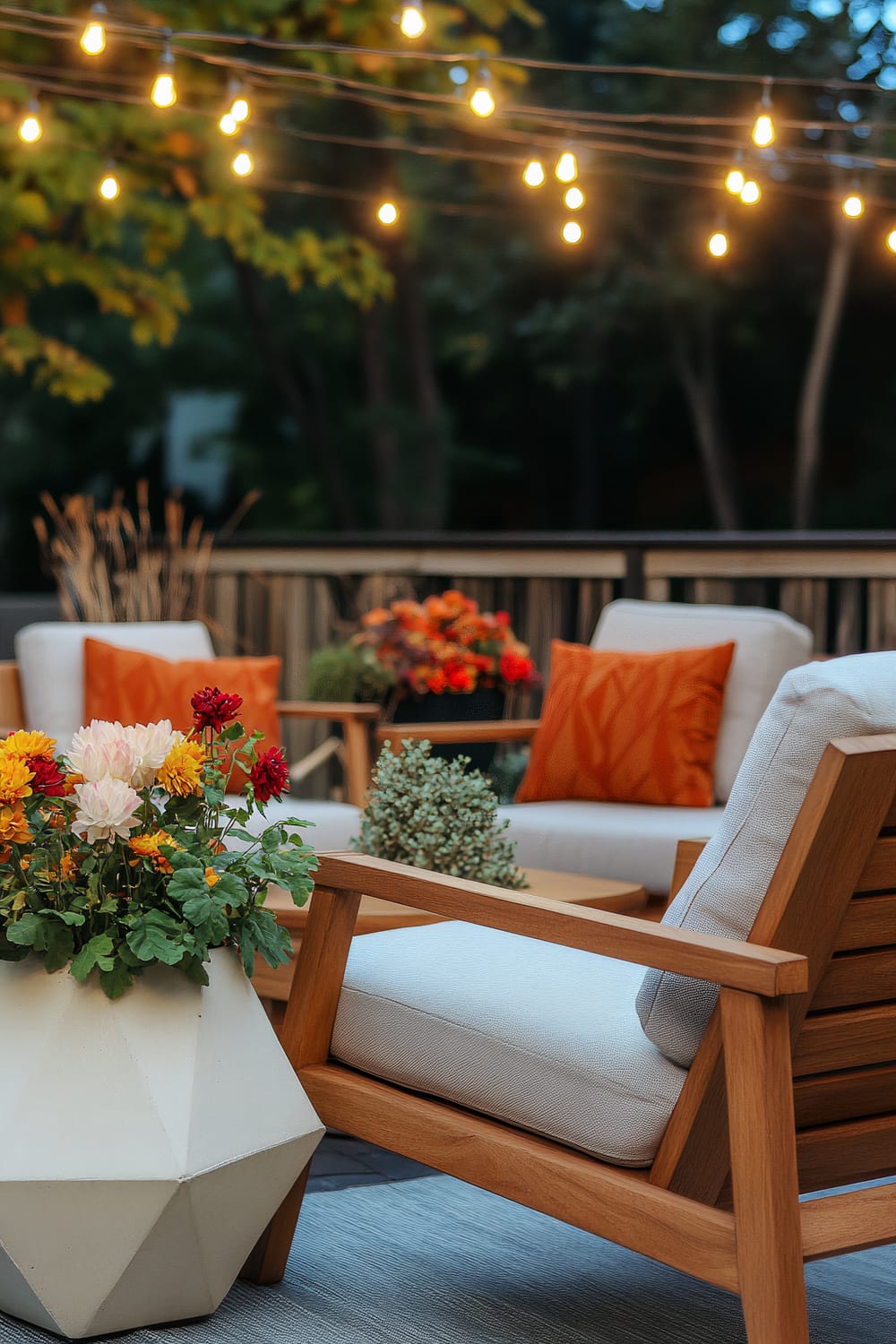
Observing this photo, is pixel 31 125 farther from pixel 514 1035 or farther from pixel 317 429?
pixel 317 429

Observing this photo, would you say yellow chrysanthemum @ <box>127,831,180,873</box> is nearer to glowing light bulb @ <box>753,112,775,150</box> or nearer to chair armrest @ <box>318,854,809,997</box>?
chair armrest @ <box>318,854,809,997</box>

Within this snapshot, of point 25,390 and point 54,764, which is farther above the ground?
point 25,390

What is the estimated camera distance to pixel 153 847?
1.89 m

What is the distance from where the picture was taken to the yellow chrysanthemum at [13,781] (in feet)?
6.17

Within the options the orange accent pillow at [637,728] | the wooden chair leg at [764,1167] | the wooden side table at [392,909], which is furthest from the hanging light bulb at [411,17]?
the wooden chair leg at [764,1167]

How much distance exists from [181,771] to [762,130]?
9.01 feet

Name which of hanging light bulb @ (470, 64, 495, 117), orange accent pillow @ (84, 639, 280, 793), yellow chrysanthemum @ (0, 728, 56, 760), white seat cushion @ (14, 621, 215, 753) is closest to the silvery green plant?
yellow chrysanthemum @ (0, 728, 56, 760)

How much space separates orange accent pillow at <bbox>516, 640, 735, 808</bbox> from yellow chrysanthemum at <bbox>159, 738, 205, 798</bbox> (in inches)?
79.9

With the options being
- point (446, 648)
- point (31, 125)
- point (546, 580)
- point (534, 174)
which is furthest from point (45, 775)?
point (546, 580)

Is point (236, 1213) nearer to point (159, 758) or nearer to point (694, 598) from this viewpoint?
point (159, 758)

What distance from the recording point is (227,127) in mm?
4148

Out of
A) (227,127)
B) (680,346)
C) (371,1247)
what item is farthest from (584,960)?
(680,346)

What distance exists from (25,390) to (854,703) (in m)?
11.2

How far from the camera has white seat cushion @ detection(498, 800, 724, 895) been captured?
3.50 m
